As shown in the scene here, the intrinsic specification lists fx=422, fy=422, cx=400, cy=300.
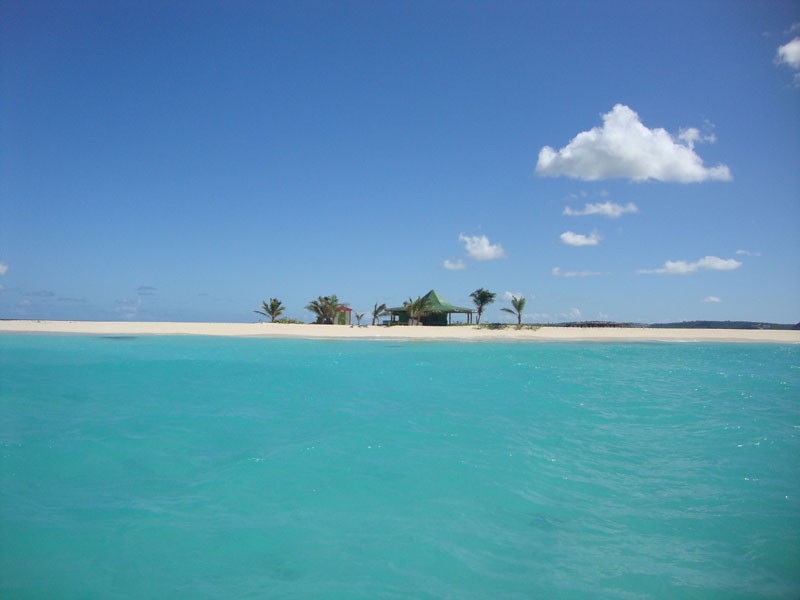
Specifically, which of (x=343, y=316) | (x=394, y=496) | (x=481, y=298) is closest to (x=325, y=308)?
(x=343, y=316)

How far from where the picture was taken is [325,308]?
4425cm

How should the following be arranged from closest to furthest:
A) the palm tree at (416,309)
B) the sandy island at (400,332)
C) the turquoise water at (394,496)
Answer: the turquoise water at (394,496)
the sandy island at (400,332)
the palm tree at (416,309)

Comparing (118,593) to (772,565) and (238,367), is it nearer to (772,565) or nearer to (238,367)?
(772,565)

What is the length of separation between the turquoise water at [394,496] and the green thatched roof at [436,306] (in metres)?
32.7

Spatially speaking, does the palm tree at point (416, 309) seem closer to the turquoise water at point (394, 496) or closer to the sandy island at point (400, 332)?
the sandy island at point (400, 332)

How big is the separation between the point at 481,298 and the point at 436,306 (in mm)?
5974

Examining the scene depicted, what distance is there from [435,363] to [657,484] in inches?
557

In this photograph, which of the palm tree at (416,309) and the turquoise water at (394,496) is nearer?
the turquoise water at (394,496)

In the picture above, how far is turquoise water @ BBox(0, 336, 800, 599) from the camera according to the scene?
369 centimetres

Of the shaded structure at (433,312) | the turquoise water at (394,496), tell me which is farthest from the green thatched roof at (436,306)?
the turquoise water at (394,496)

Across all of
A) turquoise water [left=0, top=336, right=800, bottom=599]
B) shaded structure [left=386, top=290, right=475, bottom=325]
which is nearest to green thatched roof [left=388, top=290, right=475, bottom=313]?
shaded structure [left=386, top=290, right=475, bottom=325]

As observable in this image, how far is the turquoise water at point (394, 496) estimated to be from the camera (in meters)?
3.69

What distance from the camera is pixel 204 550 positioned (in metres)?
4.02

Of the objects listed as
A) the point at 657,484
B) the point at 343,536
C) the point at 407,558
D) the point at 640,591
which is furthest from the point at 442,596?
the point at 657,484
